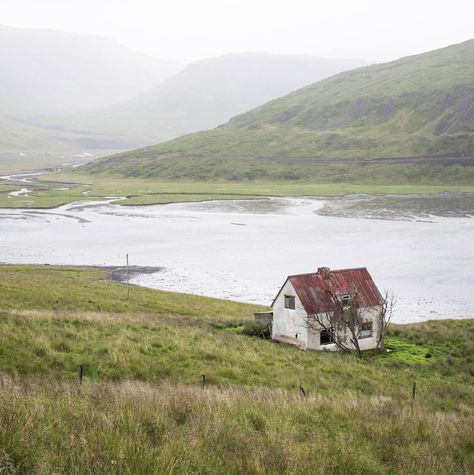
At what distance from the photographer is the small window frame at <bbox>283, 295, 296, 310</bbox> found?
30297 mm

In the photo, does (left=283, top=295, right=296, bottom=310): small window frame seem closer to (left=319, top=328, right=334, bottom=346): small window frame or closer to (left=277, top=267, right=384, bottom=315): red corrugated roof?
(left=277, top=267, right=384, bottom=315): red corrugated roof

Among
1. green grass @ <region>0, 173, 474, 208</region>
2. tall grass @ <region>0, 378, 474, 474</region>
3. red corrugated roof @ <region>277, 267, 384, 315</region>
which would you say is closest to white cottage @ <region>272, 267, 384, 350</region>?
red corrugated roof @ <region>277, 267, 384, 315</region>

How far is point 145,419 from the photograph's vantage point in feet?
25.2

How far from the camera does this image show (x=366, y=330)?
31.2m

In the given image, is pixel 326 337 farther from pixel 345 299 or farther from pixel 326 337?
pixel 345 299

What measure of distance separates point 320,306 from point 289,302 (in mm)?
1699

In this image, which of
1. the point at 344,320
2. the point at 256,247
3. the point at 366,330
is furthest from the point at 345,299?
the point at 256,247

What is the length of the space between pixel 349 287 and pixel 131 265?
123 ft

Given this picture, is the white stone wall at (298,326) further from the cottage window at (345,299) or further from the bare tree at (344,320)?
the cottage window at (345,299)

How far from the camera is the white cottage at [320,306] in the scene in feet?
97.5

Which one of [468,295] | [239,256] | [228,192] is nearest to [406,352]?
[468,295]

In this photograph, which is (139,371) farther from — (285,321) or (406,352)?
(406,352)

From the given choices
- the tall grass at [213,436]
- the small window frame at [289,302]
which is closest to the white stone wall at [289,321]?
the small window frame at [289,302]

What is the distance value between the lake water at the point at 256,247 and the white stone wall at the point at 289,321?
15.0 metres
